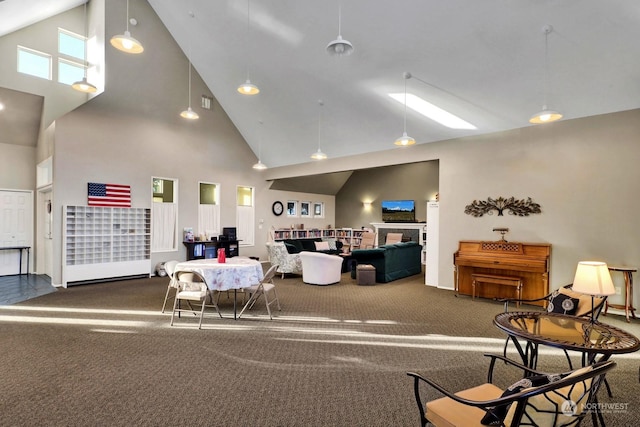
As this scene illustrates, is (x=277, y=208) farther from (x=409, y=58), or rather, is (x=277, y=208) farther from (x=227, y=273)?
(x=409, y=58)

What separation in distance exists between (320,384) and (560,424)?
1.89 meters

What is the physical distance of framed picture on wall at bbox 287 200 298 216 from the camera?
40.7ft

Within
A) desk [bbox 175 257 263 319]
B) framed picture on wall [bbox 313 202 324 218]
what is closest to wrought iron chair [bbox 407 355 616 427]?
desk [bbox 175 257 263 319]

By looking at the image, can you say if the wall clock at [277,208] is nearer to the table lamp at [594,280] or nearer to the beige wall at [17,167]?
the beige wall at [17,167]

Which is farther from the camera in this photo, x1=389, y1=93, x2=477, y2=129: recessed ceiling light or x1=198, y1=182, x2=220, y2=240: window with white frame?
x1=198, y1=182, x2=220, y2=240: window with white frame

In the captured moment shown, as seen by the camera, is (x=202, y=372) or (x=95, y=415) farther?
(x=202, y=372)

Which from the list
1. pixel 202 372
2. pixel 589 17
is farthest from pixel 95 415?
pixel 589 17

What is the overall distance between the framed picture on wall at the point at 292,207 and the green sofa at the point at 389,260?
4.94 m

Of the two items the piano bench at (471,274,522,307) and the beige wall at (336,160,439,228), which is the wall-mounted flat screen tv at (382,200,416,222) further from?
the piano bench at (471,274,522,307)

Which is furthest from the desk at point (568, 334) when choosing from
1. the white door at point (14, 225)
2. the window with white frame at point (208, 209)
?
the white door at point (14, 225)

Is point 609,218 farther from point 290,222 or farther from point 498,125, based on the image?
point 290,222

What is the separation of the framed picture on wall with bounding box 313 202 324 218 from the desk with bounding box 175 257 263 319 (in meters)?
8.44

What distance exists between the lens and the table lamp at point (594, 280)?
2619mm

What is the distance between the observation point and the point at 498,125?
6.23 meters
